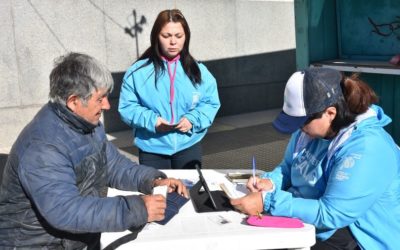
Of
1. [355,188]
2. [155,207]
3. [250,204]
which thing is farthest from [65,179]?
[355,188]

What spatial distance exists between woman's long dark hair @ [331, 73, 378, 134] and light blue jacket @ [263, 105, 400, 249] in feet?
0.09

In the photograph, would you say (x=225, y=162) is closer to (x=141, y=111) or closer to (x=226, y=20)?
(x=141, y=111)

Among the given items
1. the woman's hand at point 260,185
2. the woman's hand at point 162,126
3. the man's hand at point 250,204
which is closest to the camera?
the man's hand at point 250,204

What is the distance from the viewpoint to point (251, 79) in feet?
27.7

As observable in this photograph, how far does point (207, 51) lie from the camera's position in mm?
7879

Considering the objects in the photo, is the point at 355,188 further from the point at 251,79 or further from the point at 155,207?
the point at 251,79

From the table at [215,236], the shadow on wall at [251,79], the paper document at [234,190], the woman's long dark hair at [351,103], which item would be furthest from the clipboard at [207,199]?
the shadow on wall at [251,79]

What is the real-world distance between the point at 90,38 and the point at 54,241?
17.2ft

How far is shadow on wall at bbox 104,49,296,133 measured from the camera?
8125 millimetres

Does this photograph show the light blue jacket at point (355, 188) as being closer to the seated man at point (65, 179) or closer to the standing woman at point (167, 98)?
the seated man at point (65, 179)

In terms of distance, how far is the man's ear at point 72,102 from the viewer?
1.91 meters

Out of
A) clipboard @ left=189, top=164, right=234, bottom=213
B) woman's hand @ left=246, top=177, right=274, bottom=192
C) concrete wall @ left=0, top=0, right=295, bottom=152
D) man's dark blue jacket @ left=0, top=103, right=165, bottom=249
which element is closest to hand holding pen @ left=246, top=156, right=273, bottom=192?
woman's hand @ left=246, top=177, right=274, bottom=192

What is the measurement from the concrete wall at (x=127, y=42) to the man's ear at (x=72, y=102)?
4903mm

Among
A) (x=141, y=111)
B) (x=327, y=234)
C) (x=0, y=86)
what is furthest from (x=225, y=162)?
(x=327, y=234)
